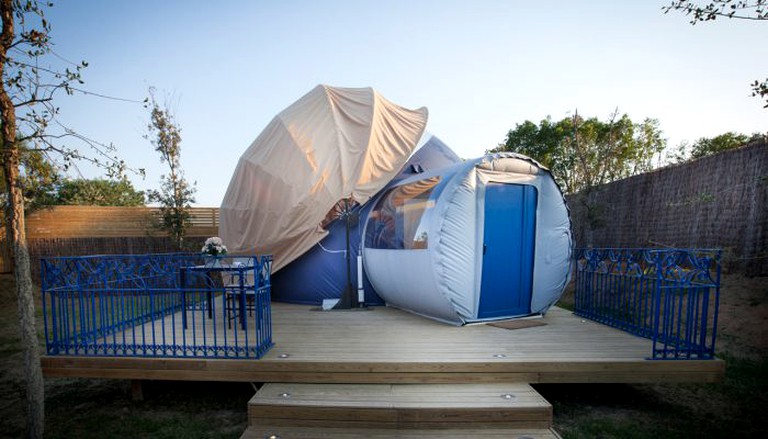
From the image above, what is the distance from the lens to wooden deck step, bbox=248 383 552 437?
3.34 meters

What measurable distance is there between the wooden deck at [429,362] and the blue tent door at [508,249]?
73 cm

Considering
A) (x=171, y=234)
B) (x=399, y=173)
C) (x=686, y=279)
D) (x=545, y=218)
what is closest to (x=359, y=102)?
(x=399, y=173)

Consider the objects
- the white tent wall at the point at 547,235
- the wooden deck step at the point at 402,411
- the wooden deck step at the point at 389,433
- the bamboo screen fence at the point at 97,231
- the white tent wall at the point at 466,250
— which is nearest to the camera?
the wooden deck step at the point at 389,433

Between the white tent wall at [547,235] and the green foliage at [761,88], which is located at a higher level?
the green foliage at [761,88]

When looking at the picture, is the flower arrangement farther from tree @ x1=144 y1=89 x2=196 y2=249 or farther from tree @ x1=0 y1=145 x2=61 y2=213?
tree @ x1=144 y1=89 x2=196 y2=249

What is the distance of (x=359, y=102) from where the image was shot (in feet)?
24.8

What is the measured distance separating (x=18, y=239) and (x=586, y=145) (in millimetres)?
19432

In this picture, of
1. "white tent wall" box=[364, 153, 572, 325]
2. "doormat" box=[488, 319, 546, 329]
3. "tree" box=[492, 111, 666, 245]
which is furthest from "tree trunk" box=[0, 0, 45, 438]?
"tree" box=[492, 111, 666, 245]

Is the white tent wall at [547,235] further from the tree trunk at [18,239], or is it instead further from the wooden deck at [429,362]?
the tree trunk at [18,239]

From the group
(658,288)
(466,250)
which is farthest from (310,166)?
(658,288)

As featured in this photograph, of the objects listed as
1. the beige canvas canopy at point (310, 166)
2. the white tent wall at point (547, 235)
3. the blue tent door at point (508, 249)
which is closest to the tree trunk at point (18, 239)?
the beige canvas canopy at point (310, 166)

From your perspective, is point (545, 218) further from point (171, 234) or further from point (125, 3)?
point (171, 234)

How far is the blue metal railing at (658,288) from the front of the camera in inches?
150

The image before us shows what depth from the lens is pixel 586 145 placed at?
1755 centimetres
